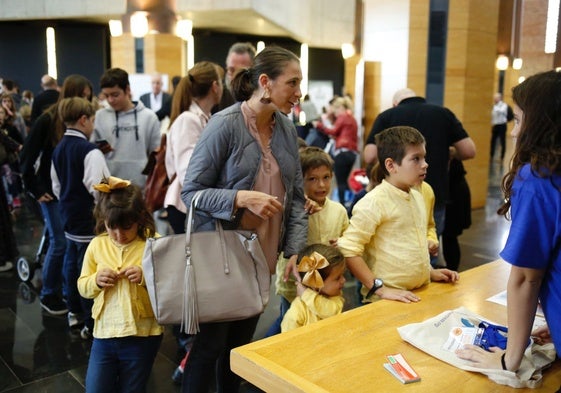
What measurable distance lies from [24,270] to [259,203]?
11.4ft

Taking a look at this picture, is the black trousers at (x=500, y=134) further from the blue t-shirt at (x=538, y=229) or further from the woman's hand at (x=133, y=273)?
the blue t-shirt at (x=538, y=229)

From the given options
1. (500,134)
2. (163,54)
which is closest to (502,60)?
(500,134)

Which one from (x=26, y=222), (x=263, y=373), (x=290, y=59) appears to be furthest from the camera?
(x=26, y=222)

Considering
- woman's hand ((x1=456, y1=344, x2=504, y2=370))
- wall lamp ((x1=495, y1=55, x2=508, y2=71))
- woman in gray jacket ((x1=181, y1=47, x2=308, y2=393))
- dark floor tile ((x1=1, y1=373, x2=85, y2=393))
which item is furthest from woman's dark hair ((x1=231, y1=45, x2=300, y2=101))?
wall lamp ((x1=495, y1=55, x2=508, y2=71))

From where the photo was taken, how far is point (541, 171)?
1.31 m

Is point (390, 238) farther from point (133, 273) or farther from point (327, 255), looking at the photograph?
point (133, 273)

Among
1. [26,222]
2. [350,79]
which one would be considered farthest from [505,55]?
[26,222]

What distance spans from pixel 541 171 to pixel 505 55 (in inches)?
432

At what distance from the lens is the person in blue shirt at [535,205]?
4.27ft

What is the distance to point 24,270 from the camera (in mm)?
4699

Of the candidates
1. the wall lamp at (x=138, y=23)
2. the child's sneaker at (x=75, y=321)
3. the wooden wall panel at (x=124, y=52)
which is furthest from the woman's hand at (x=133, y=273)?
the wooden wall panel at (x=124, y=52)

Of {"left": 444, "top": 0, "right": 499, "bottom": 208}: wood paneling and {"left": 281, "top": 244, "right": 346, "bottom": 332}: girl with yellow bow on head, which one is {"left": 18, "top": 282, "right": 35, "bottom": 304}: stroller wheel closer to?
{"left": 281, "top": 244, "right": 346, "bottom": 332}: girl with yellow bow on head

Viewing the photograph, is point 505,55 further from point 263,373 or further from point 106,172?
point 263,373

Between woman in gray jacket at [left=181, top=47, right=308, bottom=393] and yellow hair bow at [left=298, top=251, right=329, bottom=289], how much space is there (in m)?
0.16
